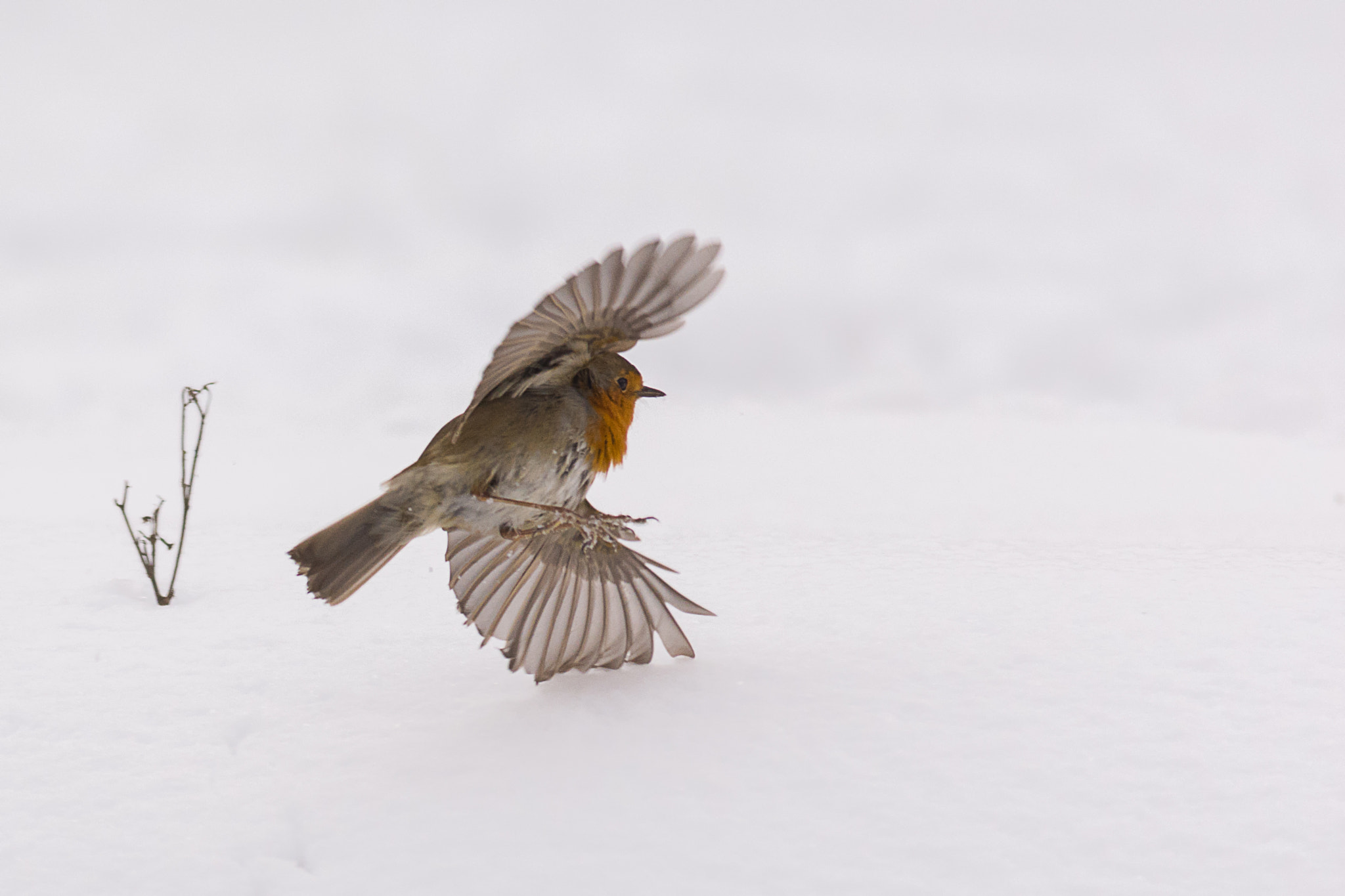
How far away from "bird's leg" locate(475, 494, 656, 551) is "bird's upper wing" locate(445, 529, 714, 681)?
0.03 meters

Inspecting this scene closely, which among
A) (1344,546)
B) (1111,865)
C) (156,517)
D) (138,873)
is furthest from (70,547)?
(1344,546)

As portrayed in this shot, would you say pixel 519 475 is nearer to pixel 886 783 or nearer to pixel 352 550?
pixel 352 550

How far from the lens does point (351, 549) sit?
2545 millimetres

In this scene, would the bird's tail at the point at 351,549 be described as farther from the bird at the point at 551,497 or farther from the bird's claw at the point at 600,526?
the bird's claw at the point at 600,526

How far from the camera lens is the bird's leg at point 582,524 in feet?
8.22

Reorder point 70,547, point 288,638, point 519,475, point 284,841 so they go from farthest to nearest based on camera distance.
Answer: point 70,547
point 288,638
point 519,475
point 284,841

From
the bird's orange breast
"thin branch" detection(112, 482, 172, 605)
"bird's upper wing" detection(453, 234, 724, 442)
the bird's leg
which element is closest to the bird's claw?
the bird's leg

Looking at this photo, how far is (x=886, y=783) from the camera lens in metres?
2.16

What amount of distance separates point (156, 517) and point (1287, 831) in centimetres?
372

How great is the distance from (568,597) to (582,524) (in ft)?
0.89

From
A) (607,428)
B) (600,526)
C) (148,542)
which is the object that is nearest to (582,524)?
(600,526)

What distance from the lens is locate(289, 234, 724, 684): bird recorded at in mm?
2256

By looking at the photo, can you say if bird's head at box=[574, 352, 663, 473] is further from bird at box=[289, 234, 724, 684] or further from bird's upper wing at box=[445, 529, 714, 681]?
bird's upper wing at box=[445, 529, 714, 681]

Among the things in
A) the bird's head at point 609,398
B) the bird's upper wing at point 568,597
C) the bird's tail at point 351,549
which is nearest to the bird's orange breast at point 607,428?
the bird's head at point 609,398
